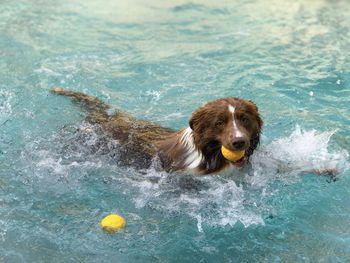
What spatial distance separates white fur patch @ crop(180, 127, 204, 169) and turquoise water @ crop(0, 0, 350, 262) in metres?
0.22

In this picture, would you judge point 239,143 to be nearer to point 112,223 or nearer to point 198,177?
point 198,177

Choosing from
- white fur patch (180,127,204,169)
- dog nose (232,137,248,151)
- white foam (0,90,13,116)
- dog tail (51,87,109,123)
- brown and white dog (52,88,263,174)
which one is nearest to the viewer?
dog nose (232,137,248,151)

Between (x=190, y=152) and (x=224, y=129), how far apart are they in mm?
734

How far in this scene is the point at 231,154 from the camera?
5.95 m

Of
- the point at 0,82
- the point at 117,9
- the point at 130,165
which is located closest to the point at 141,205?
the point at 130,165

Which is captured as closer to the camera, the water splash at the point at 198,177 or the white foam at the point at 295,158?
the water splash at the point at 198,177

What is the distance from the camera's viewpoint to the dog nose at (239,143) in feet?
18.6

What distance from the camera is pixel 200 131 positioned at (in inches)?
243

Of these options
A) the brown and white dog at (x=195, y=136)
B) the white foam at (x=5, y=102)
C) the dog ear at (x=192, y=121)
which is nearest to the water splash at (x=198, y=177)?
the brown and white dog at (x=195, y=136)

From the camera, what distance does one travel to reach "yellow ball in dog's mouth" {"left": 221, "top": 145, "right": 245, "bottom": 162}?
234 inches

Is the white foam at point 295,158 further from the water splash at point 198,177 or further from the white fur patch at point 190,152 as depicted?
the white fur patch at point 190,152

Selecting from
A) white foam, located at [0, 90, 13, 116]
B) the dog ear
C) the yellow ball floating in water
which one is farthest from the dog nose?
white foam, located at [0, 90, 13, 116]

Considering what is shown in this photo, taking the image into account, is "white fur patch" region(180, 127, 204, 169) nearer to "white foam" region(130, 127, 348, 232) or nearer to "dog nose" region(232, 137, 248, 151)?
"white foam" region(130, 127, 348, 232)

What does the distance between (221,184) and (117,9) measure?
9.65m
